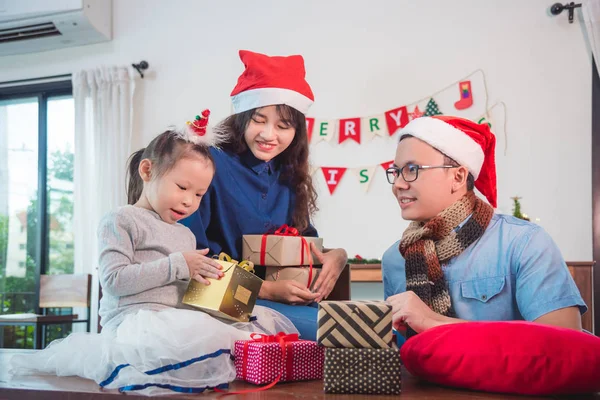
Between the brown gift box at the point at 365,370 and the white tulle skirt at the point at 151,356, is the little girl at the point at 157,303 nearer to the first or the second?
the white tulle skirt at the point at 151,356

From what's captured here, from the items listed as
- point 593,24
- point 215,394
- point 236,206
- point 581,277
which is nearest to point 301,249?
point 236,206

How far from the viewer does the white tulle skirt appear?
3.48ft

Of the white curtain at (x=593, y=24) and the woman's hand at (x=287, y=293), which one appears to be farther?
the white curtain at (x=593, y=24)

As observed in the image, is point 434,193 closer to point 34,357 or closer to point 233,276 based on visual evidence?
point 233,276

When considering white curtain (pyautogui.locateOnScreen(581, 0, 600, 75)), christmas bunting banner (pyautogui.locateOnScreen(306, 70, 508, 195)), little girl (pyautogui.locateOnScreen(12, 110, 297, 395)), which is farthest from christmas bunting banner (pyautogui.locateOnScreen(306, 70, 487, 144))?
little girl (pyautogui.locateOnScreen(12, 110, 297, 395))

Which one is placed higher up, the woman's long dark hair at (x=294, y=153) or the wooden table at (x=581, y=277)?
the woman's long dark hair at (x=294, y=153)

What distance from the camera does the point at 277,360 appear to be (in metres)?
1.11

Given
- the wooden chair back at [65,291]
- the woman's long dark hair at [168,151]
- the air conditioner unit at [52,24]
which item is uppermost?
the air conditioner unit at [52,24]

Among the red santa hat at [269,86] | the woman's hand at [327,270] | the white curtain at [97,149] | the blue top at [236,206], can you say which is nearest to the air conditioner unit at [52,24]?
the white curtain at [97,149]

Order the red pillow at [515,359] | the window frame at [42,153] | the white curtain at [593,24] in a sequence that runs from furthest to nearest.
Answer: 1. the window frame at [42,153]
2. the white curtain at [593,24]
3. the red pillow at [515,359]

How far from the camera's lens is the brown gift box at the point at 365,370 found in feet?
3.22

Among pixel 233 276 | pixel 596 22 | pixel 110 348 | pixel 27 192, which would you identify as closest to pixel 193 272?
pixel 233 276

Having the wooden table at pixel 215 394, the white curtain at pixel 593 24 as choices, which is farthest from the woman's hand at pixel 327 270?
the white curtain at pixel 593 24

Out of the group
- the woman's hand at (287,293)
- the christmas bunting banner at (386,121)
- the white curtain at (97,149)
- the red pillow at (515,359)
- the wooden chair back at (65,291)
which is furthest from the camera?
the white curtain at (97,149)
